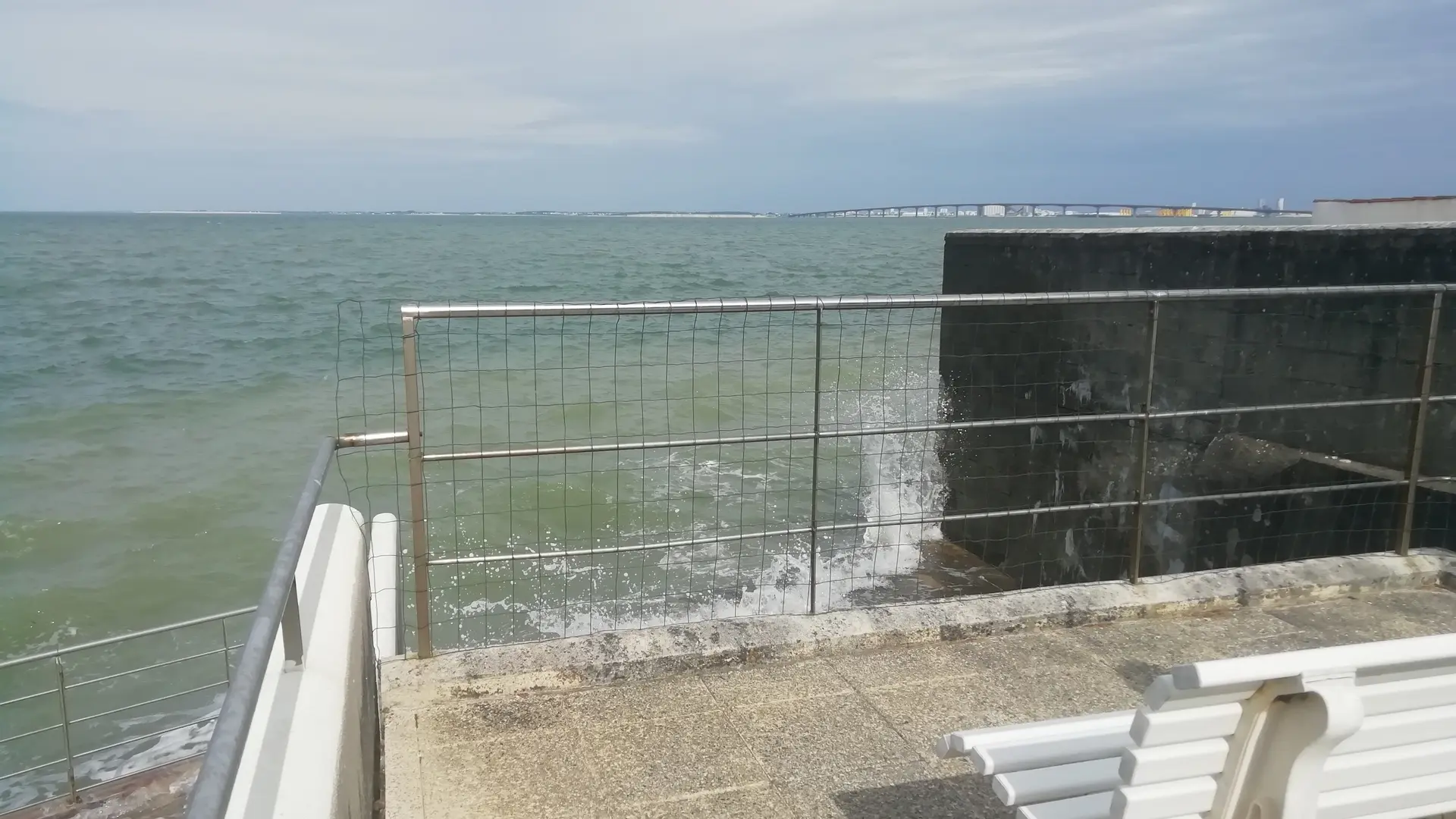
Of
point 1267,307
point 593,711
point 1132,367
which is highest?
point 1267,307

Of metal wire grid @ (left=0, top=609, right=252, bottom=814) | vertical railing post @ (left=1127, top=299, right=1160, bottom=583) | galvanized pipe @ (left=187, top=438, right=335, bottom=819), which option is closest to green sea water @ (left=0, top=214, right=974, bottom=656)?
metal wire grid @ (left=0, top=609, right=252, bottom=814)

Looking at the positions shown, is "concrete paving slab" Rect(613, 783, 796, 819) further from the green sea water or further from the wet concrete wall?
the green sea water

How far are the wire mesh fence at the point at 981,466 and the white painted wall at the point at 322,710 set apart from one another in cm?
37

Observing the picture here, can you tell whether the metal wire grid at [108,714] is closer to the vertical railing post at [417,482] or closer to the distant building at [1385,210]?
the vertical railing post at [417,482]

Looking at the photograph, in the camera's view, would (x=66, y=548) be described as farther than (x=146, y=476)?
No

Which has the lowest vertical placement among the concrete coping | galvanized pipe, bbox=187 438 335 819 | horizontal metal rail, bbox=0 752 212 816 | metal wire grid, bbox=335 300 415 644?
horizontal metal rail, bbox=0 752 212 816

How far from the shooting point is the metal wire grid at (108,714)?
622 cm

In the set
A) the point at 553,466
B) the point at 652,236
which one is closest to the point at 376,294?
the point at 553,466

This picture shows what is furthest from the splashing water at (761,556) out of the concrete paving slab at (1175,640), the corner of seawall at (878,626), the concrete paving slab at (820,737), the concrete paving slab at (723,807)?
the concrete paving slab at (723,807)

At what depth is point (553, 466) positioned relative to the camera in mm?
13297

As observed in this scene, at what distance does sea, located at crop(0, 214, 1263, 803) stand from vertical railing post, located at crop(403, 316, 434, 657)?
0.33 feet

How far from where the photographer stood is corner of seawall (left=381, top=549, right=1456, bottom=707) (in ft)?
12.2

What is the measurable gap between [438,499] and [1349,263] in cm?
958

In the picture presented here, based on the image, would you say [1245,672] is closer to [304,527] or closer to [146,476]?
[304,527]
